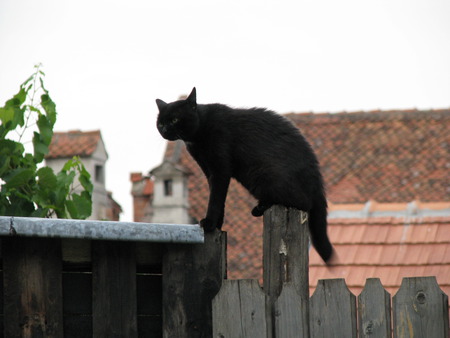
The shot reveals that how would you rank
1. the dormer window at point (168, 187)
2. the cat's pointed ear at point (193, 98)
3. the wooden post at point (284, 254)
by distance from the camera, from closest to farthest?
the wooden post at point (284, 254)
the cat's pointed ear at point (193, 98)
the dormer window at point (168, 187)

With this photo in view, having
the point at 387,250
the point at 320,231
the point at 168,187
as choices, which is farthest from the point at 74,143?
the point at 320,231

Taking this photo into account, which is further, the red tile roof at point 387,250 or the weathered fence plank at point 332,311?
the red tile roof at point 387,250

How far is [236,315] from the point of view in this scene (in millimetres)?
2602

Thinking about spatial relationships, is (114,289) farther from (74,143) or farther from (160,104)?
(74,143)

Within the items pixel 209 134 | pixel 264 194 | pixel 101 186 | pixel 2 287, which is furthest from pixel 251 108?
pixel 101 186

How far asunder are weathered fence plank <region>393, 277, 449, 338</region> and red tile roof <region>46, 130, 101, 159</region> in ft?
52.4

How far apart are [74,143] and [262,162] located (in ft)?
A: 52.2

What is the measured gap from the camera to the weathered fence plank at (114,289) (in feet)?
8.46

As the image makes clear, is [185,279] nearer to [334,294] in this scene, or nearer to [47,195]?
[334,294]

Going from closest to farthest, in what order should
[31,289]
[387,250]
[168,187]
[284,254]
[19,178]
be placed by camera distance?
[31,289] → [284,254] → [19,178] → [387,250] → [168,187]

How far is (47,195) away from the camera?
3391 millimetres

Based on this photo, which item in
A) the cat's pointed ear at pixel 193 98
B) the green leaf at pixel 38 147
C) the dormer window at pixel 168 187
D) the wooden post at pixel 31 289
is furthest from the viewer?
the dormer window at pixel 168 187

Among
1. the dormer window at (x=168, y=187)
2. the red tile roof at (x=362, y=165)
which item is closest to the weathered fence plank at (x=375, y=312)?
the red tile roof at (x=362, y=165)

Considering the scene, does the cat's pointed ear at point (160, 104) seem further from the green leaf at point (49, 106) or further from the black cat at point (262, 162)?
the green leaf at point (49, 106)
